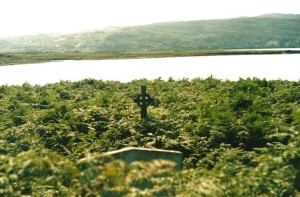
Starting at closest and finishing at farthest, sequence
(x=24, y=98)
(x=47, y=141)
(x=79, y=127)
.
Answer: (x=47, y=141) → (x=79, y=127) → (x=24, y=98)

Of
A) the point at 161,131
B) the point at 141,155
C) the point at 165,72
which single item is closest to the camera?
the point at 141,155

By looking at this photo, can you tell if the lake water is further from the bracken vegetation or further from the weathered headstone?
the weathered headstone

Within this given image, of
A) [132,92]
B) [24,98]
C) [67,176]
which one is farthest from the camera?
[132,92]

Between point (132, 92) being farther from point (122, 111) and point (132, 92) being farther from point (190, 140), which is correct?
point (190, 140)

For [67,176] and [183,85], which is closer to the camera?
[67,176]

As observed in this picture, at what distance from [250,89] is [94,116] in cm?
960

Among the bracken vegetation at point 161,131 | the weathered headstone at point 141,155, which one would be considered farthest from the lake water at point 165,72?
the weathered headstone at point 141,155

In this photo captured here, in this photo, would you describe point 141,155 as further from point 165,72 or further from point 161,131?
point 165,72

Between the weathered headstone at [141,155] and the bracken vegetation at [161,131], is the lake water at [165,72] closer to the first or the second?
the bracken vegetation at [161,131]

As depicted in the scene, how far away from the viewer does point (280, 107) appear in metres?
15.7

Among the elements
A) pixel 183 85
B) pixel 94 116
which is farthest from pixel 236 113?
pixel 183 85

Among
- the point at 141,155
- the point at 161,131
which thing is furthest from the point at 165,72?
the point at 141,155

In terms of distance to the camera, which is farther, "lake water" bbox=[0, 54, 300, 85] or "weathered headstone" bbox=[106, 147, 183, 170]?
"lake water" bbox=[0, 54, 300, 85]

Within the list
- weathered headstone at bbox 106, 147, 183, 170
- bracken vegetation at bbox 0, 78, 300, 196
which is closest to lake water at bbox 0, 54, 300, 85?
bracken vegetation at bbox 0, 78, 300, 196
